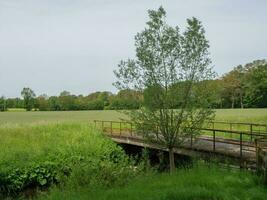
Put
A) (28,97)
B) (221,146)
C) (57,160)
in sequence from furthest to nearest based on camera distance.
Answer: (28,97), (57,160), (221,146)

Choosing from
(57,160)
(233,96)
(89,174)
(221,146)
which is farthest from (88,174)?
(233,96)

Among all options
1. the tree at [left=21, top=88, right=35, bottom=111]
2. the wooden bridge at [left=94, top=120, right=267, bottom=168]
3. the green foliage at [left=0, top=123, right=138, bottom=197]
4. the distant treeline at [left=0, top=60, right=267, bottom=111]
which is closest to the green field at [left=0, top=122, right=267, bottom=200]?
the green foliage at [left=0, top=123, right=138, bottom=197]

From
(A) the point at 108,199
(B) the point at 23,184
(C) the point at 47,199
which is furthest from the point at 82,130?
(A) the point at 108,199

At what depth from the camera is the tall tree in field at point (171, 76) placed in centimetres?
1541

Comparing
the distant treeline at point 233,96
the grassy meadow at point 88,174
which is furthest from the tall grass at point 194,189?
the distant treeline at point 233,96

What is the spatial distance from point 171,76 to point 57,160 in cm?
1210

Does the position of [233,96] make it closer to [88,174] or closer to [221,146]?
[221,146]

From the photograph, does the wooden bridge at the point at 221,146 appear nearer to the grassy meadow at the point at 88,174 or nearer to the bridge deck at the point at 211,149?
the bridge deck at the point at 211,149

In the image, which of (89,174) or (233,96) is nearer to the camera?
(89,174)

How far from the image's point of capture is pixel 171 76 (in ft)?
51.0

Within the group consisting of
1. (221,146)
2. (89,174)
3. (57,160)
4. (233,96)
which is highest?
(233,96)

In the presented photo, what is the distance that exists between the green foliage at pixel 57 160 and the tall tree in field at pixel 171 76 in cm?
258

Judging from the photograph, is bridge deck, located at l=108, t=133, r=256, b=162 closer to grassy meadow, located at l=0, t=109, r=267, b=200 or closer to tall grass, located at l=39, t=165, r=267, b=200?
grassy meadow, located at l=0, t=109, r=267, b=200

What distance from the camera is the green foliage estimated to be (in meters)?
13.5
